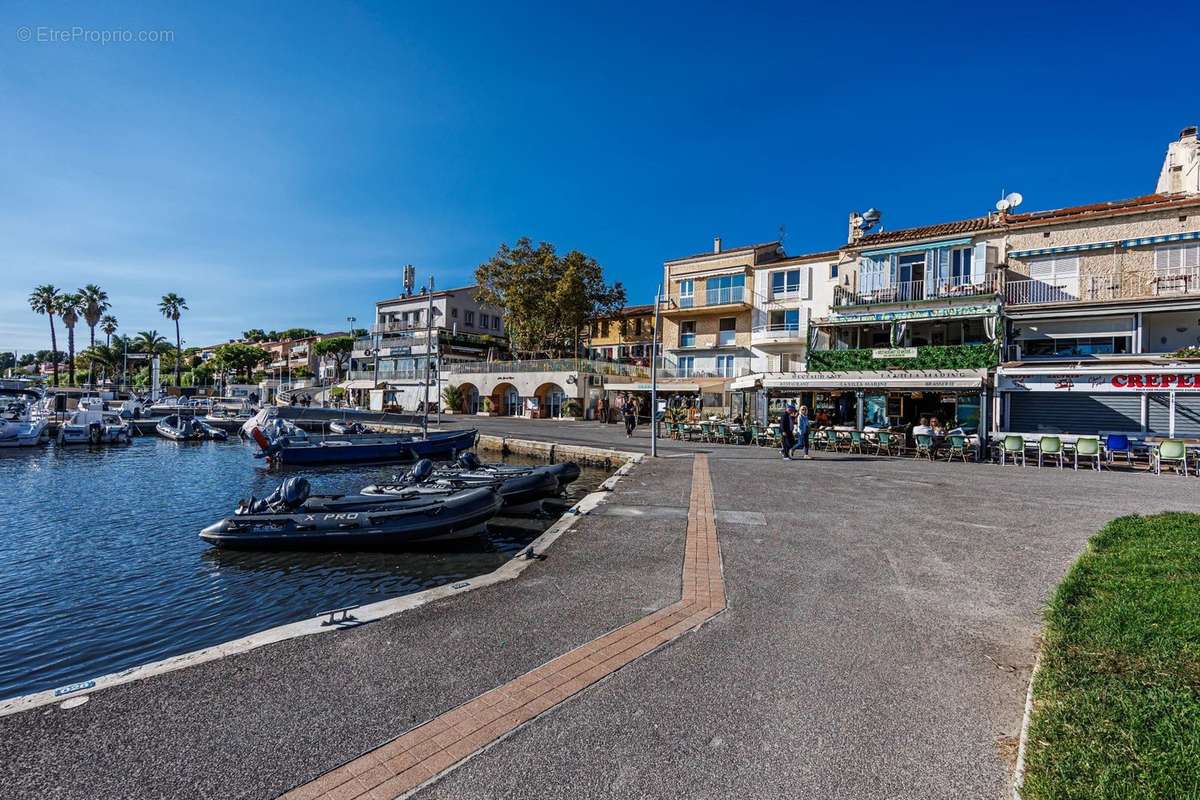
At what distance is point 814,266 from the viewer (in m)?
35.0

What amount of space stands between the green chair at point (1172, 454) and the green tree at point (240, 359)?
342 feet

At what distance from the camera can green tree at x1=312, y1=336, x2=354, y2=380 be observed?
84.3 meters

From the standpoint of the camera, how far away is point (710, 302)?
128ft

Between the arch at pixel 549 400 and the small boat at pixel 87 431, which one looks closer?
the small boat at pixel 87 431

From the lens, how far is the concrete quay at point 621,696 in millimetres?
3014

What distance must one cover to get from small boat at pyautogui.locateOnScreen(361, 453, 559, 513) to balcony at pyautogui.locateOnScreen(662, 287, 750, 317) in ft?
87.8

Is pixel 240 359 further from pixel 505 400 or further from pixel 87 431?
pixel 87 431

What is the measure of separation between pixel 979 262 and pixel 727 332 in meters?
16.5

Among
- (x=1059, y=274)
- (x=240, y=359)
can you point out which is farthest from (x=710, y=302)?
(x=240, y=359)

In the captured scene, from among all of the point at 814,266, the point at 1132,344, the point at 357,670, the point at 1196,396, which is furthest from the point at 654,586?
the point at 814,266

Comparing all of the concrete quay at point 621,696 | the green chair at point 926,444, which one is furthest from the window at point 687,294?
the concrete quay at point 621,696

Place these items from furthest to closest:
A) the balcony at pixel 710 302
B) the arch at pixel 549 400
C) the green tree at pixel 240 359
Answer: the green tree at pixel 240 359 < the arch at pixel 549 400 < the balcony at pixel 710 302

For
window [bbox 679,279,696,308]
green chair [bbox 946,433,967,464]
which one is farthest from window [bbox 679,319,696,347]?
green chair [bbox 946,433,967,464]

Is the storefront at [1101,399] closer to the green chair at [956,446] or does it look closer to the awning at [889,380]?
the awning at [889,380]
